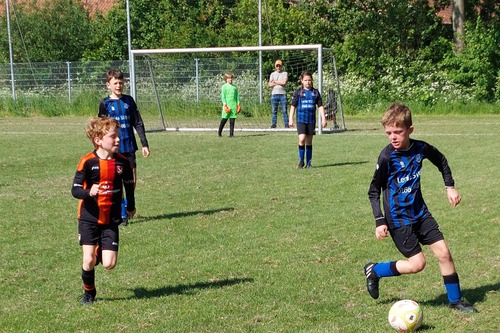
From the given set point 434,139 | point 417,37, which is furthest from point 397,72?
point 434,139

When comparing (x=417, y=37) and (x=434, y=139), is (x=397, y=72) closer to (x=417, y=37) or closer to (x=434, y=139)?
(x=417, y=37)

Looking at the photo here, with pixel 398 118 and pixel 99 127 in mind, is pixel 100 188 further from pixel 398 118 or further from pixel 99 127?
pixel 398 118

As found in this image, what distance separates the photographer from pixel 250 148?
17.7 meters

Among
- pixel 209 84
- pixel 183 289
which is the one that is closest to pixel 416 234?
pixel 183 289

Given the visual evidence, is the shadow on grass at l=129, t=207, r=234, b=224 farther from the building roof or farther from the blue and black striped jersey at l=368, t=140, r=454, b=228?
the building roof

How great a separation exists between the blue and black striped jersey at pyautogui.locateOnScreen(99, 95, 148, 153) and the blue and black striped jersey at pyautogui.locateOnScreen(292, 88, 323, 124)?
5096 millimetres

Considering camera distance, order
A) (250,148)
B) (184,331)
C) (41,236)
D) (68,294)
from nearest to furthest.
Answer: (184,331) → (68,294) → (41,236) → (250,148)

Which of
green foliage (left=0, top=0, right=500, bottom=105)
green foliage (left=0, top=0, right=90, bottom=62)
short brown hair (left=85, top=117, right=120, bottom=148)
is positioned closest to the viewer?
short brown hair (left=85, top=117, right=120, bottom=148)

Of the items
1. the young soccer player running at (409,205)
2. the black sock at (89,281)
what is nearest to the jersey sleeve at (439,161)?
the young soccer player running at (409,205)

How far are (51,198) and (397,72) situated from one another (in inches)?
802

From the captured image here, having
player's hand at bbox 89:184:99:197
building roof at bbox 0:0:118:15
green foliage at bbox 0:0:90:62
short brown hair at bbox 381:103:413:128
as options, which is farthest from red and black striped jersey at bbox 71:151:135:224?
building roof at bbox 0:0:118:15

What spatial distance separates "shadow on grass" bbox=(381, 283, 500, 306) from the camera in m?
5.97

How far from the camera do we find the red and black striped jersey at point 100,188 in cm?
620

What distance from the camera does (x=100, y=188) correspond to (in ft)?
20.4
